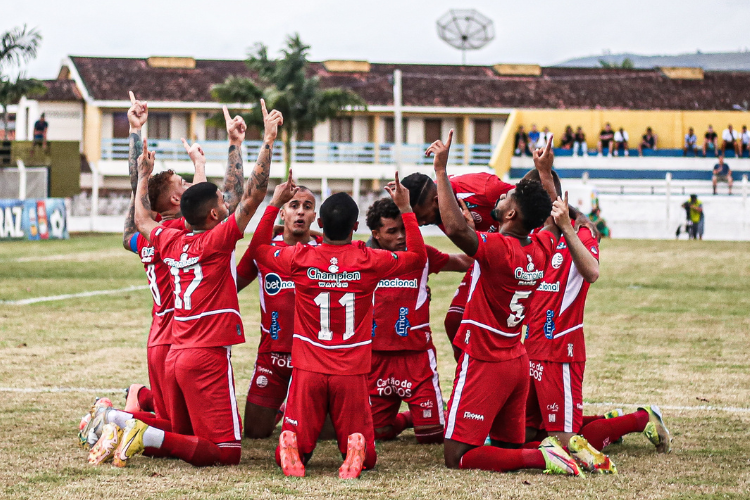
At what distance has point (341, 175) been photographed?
52.1m

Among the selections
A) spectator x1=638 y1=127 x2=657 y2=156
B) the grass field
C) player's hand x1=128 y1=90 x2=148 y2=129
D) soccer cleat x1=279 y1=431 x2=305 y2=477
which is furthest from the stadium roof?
soccer cleat x1=279 y1=431 x2=305 y2=477

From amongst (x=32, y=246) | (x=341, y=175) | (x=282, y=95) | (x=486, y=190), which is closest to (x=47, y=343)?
(x=486, y=190)

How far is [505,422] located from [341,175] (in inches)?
1818

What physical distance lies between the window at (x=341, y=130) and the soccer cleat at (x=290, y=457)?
49741 mm

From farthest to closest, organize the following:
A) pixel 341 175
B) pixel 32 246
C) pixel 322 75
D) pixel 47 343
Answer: pixel 322 75
pixel 341 175
pixel 32 246
pixel 47 343

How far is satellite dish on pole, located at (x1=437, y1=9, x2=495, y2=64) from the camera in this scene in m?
60.6

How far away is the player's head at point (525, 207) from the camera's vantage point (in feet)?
19.9

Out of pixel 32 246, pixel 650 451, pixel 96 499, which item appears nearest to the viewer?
pixel 96 499

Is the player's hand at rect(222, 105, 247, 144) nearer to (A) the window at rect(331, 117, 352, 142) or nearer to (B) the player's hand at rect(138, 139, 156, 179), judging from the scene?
(B) the player's hand at rect(138, 139, 156, 179)

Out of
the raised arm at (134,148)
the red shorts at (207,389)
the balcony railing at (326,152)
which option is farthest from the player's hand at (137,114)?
the balcony railing at (326,152)

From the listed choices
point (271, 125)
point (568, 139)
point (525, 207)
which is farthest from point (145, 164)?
point (568, 139)

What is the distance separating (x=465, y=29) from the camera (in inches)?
2395

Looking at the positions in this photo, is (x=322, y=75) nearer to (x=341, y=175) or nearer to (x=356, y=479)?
(x=341, y=175)

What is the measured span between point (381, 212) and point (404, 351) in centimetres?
106
